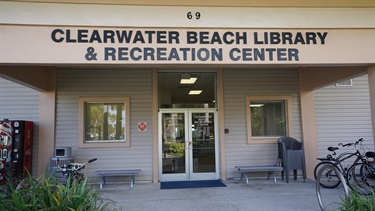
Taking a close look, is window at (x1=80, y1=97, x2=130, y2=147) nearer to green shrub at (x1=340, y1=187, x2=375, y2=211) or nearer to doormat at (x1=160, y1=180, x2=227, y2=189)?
doormat at (x1=160, y1=180, x2=227, y2=189)

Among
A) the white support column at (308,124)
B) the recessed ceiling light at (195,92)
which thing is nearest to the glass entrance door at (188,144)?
the recessed ceiling light at (195,92)

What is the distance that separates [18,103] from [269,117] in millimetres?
7436

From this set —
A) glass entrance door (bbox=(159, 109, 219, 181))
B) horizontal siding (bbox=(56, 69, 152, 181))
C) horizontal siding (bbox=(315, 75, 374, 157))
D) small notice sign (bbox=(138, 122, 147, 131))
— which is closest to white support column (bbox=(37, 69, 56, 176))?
horizontal siding (bbox=(56, 69, 152, 181))

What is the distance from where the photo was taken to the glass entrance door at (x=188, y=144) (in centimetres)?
920

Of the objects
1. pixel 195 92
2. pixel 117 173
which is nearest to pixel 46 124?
pixel 117 173

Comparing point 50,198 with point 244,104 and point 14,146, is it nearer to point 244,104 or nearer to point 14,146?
point 14,146

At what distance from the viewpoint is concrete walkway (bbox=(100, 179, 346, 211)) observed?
623 centimetres

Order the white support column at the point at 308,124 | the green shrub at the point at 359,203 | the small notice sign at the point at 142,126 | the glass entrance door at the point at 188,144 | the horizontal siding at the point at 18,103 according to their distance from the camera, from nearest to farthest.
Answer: the green shrub at the point at 359,203, the horizontal siding at the point at 18,103, the small notice sign at the point at 142,126, the glass entrance door at the point at 188,144, the white support column at the point at 308,124

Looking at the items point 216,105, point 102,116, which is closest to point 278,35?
point 216,105

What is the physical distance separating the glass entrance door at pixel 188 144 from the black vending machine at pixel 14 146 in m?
3.63

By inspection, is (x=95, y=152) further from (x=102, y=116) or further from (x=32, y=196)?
(x=32, y=196)

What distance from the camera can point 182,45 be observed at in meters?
5.93

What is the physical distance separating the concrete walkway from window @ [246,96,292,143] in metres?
1.52

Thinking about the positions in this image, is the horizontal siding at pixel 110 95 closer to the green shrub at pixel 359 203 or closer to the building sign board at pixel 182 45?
the building sign board at pixel 182 45
